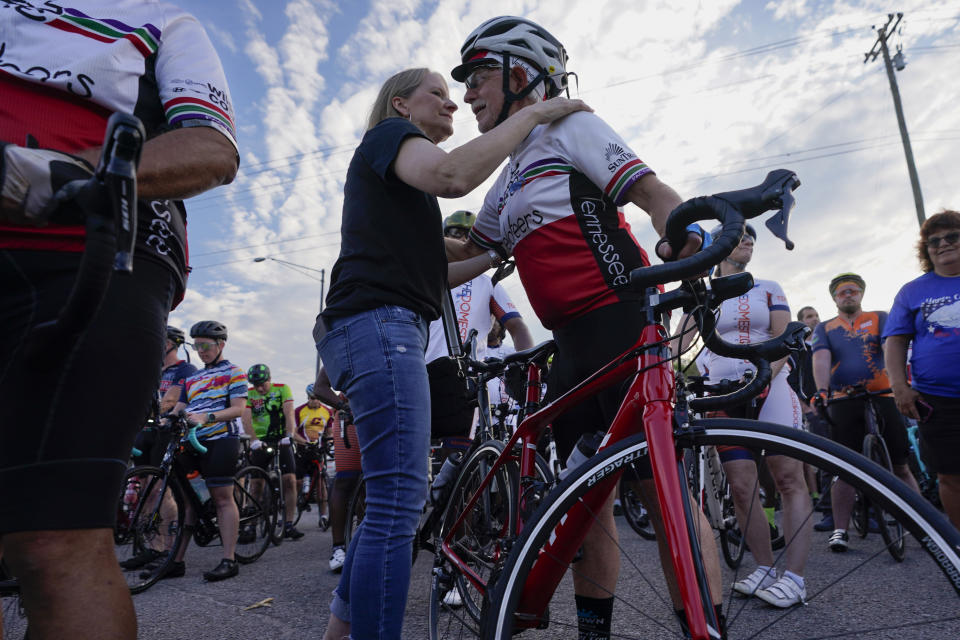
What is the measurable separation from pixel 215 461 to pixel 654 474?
492 cm

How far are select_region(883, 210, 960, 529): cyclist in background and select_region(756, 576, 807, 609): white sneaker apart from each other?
49.7 inches

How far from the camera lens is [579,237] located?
6.45ft

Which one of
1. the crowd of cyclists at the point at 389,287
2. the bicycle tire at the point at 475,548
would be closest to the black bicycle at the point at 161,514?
the crowd of cyclists at the point at 389,287

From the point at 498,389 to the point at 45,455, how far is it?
524 cm

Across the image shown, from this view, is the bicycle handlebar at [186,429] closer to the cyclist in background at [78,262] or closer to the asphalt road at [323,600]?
the asphalt road at [323,600]

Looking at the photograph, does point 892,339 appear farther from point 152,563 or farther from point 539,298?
point 152,563

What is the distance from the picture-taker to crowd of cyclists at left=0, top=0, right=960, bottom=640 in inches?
39.9

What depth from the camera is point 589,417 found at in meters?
2.07

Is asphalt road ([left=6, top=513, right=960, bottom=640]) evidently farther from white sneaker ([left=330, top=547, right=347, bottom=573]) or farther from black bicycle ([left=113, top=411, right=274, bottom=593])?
black bicycle ([left=113, top=411, right=274, bottom=593])

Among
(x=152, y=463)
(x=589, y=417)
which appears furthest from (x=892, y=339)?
(x=152, y=463)

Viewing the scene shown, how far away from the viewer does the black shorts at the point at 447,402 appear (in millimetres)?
3488

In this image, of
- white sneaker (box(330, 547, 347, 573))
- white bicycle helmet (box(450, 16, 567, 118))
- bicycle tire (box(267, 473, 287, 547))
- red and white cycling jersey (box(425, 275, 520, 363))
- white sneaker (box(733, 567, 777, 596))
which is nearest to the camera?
white bicycle helmet (box(450, 16, 567, 118))

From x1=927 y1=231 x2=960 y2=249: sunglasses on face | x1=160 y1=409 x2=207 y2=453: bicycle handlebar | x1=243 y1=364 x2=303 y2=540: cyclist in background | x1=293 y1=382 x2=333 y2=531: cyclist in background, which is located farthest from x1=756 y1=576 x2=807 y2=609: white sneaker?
x1=293 y1=382 x2=333 y2=531: cyclist in background

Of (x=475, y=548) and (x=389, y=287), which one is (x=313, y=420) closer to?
(x=475, y=548)
